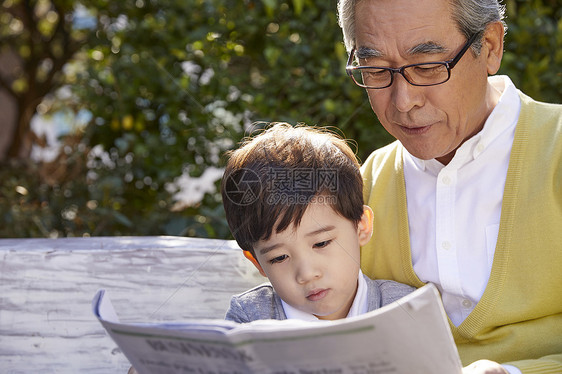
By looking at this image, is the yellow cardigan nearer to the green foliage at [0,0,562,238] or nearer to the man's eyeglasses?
the man's eyeglasses

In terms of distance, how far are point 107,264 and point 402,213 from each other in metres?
0.86

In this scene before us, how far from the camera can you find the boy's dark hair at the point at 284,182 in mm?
1667

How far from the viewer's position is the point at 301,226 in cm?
166

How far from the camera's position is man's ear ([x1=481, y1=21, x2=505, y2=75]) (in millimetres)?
1694

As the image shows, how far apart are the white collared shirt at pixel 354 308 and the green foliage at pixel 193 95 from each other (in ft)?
3.23

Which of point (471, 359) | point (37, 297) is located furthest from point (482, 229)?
point (37, 297)

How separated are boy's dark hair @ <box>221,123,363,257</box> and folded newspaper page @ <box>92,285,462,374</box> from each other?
0.47 meters

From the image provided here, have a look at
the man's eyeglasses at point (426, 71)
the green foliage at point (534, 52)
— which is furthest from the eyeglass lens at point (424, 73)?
the green foliage at point (534, 52)

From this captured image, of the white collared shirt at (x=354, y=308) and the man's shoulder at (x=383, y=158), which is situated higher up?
the man's shoulder at (x=383, y=158)

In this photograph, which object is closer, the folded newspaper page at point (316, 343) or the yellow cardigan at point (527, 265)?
the folded newspaper page at point (316, 343)

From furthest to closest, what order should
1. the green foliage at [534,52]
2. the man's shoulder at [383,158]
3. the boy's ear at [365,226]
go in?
the green foliage at [534,52] < the man's shoulder at [383,158] < the boy's ear at [365,226]

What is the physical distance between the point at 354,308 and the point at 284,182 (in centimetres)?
36

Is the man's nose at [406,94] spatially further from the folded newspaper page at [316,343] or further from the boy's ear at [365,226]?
the folded newspaper page at [316,343]

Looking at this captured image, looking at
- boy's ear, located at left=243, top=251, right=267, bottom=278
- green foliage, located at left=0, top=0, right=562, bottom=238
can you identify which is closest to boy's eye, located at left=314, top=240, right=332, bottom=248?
boy's ear, located at left=243, top=251, right=267, bottom=278
